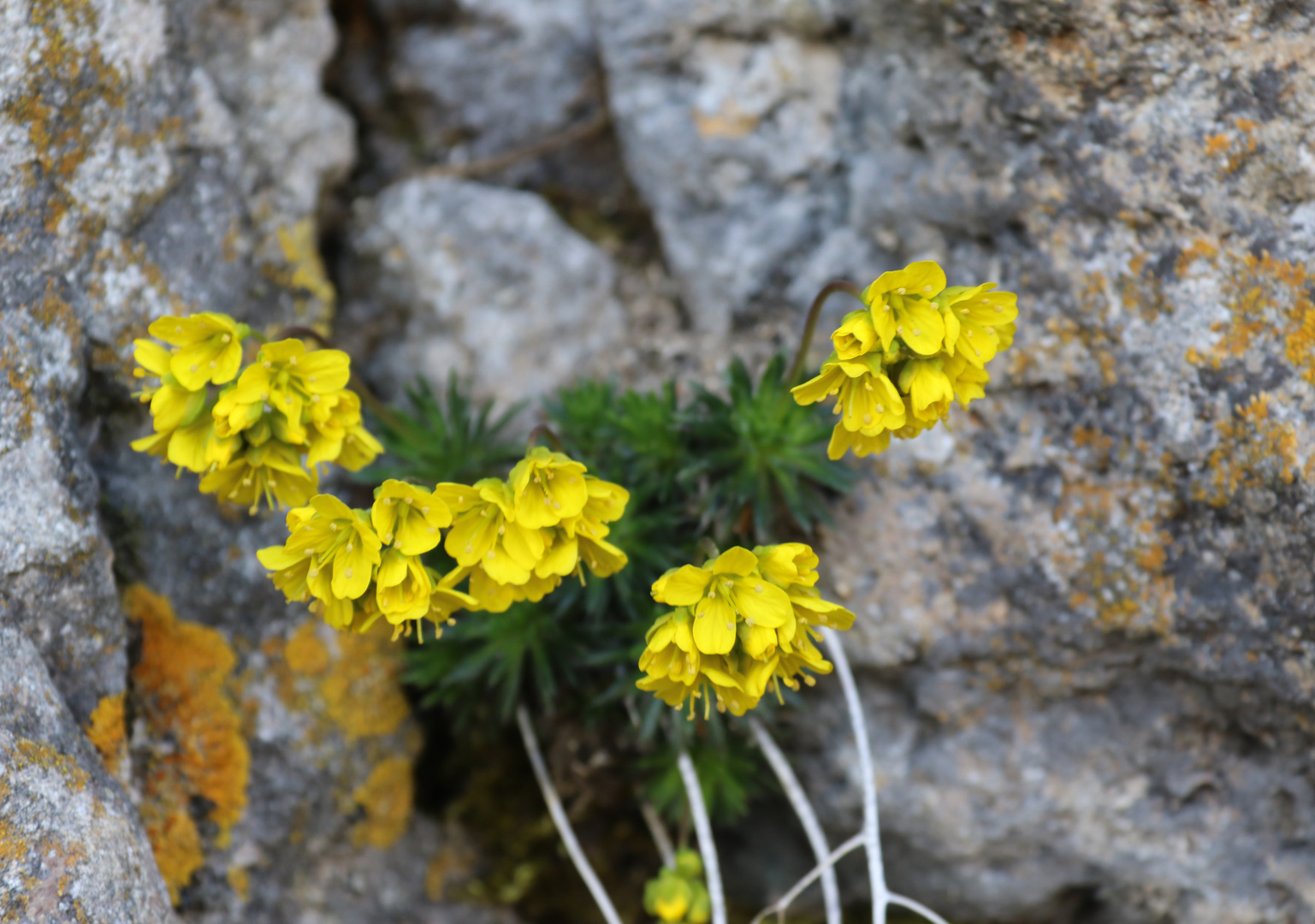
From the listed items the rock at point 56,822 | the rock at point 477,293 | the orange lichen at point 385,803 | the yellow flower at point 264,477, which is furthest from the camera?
the rock at point 477,293

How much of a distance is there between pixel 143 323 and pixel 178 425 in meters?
0.50

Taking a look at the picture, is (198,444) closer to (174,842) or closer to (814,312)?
(174,842)

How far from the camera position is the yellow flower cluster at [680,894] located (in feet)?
8.94

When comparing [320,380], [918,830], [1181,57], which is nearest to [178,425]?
[320,380]

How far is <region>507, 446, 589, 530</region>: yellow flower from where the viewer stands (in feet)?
7.38

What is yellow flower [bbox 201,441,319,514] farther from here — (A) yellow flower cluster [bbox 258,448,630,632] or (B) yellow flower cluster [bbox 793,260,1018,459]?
(B) yellow flower cluster [bbox 793,260,1018,459]

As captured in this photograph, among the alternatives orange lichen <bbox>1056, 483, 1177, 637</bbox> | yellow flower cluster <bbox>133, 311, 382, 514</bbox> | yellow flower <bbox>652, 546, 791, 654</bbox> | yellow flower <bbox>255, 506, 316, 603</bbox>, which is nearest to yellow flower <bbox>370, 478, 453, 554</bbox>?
yellow flower <bbox>255, 506, 316, 603</bbox>

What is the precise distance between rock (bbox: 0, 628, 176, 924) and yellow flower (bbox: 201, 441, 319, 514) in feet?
1.80

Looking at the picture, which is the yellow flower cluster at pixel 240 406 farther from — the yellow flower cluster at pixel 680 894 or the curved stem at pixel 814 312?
the yellow flower cluster at pixel 680 894

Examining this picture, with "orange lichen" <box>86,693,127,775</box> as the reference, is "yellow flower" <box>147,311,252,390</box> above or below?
above

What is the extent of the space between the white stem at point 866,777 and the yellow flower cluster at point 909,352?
822 millimetres

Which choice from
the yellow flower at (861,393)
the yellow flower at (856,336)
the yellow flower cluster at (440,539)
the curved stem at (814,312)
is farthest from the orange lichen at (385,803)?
the yellow flower at (856,336)

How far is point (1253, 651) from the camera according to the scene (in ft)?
8.64

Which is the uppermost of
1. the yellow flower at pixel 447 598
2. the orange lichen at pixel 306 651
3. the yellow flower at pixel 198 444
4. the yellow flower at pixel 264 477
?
the yellow flower at pixel 198 444
